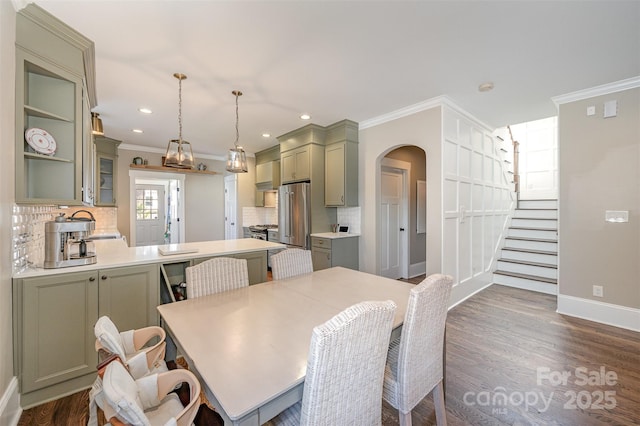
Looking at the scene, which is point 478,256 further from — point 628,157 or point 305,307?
point 305,307

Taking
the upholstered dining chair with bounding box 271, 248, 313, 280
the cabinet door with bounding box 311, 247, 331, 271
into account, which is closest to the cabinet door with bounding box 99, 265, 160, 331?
the upholstered dining chair with bounding box 271, 248, 313, 280

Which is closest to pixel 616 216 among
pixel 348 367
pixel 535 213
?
pixel 535 213

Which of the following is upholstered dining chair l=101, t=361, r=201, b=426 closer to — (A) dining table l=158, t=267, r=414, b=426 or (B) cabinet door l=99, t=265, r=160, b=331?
(A) dining table l=158, t=267, r=414, b=426

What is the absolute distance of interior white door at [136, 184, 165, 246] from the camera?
23.8 ft

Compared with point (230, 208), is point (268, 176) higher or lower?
higher

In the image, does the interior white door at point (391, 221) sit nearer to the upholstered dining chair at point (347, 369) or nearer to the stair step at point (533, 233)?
the stair step at point (533, 233)

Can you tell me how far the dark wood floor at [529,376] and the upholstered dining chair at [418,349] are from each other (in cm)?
48

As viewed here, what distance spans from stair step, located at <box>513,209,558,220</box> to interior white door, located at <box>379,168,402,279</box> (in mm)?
2622

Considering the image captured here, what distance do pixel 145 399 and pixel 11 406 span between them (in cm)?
138

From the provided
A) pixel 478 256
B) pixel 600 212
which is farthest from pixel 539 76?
pixel 478 256

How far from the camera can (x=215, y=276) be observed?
6.12 ft

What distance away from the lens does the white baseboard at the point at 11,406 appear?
151 cm

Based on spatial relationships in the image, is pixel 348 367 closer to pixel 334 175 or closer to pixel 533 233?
pixel 334 175

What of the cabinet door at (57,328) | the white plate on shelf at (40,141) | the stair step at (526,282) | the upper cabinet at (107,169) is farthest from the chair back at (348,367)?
the upper cabinet at (107,169)
